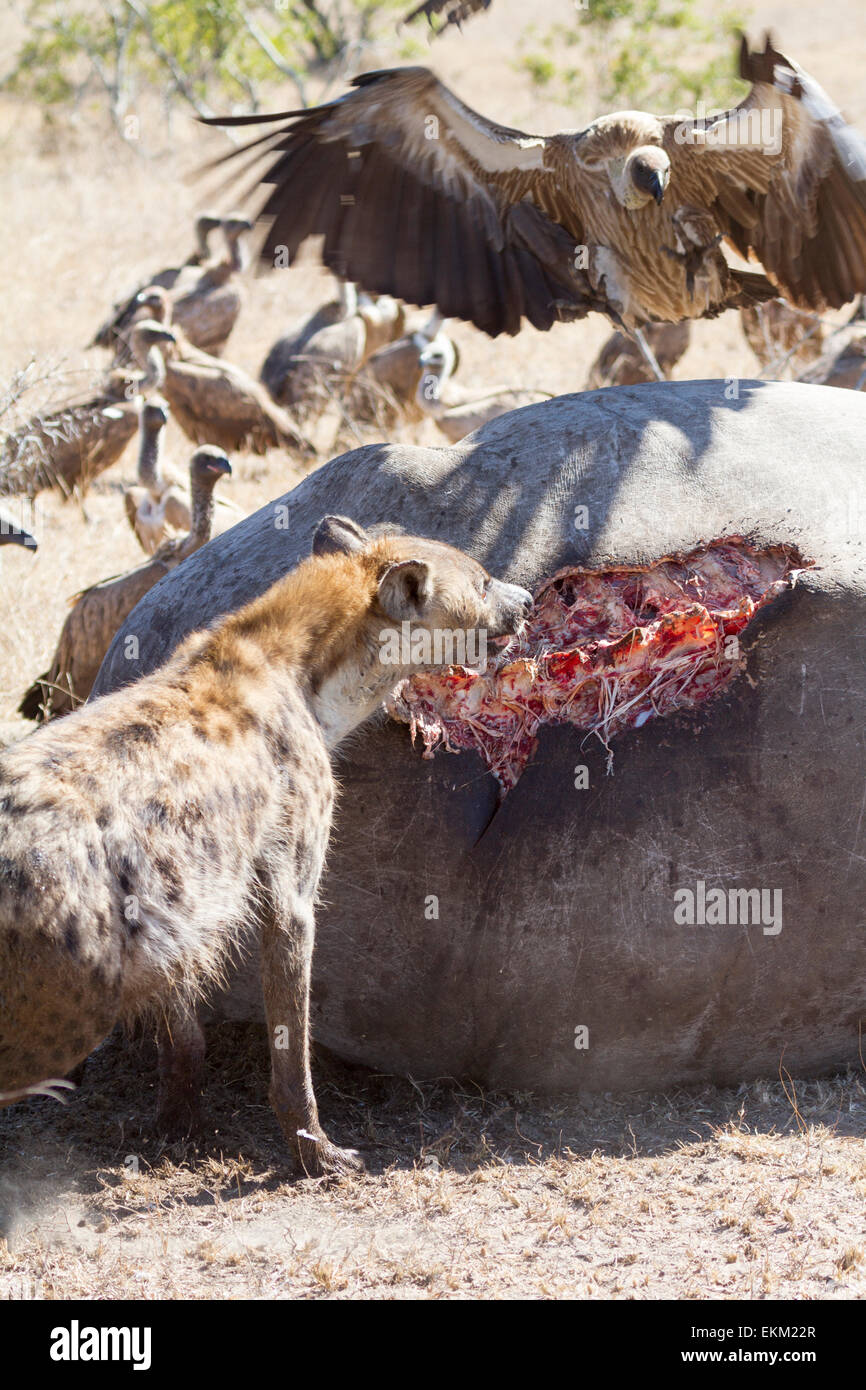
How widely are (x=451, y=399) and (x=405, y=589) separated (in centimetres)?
759

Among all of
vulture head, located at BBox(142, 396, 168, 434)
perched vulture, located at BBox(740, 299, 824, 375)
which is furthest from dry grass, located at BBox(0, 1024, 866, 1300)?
perched vulture, located at BBox(740, 299, 824, 375)

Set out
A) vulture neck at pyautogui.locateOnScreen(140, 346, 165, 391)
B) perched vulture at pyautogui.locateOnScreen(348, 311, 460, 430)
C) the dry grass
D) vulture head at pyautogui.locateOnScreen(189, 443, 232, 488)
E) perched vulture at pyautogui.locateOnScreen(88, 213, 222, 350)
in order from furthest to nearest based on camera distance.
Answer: perched vulture at pyautogui.locateOnScreen(88, 213, 222, 350)
perched vulture at pyautogui.locateOnScreen(348, 311, 460, 430)
vulture neck at pyautogui.locateOnScreen(140, 346, 165, 391)
vulture head at pyautogui.locateOnScreen(189, 443, 232, 488)
the dry grass

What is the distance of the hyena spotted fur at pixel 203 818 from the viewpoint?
3309 mm

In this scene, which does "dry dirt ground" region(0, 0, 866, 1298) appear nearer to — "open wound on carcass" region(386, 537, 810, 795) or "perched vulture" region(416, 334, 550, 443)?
"open wound on carcass" region(386, 537, 810, 795)

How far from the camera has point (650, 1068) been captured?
431 cm

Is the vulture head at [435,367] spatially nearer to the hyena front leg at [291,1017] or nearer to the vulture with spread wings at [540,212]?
the vulture with spread wings at [540,212]

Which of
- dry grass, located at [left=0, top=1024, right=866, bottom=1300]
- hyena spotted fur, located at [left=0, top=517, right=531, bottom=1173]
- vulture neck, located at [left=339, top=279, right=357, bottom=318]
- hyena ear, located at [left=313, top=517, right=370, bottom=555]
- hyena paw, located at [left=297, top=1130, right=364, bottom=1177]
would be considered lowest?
dry grass, located at [left=0, top=1024, right=866, bottom=1300]

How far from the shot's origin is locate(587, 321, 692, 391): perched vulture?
1102 centimetres

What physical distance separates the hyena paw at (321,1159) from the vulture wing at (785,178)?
4.26 meters

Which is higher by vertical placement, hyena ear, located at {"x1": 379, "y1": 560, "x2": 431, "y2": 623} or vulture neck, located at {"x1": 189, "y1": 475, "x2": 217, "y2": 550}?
hyena ear, located at {"x1": 379, "y1": 560, "x2": 431, "y2": 623}

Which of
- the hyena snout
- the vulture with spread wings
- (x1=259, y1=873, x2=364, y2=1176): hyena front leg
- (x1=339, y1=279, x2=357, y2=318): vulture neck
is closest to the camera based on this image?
(x1=259, y1=873, x2=364, y2=1176): hyena front leg

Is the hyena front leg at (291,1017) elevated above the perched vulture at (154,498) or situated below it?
below

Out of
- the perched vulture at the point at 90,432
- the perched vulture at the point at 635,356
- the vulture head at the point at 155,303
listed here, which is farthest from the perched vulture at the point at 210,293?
the perched vulture at the point at 635,356

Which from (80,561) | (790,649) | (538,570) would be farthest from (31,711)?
(790,649)
